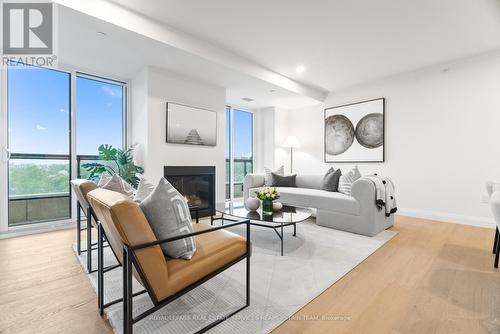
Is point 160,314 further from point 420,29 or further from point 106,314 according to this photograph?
point 420,29

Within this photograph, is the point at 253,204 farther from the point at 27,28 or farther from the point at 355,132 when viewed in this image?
the point at 27,28

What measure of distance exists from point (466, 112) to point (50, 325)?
5.57 meters

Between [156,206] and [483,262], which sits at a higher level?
[156,206]

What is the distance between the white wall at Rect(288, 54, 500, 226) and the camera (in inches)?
139

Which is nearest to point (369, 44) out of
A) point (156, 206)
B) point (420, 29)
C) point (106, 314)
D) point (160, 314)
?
point (420, 29)

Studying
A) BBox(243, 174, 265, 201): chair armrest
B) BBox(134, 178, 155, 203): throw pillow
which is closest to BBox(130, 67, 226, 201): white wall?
BBox(243, 174, 265, 201): chair armrest

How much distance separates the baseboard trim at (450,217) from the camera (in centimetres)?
350

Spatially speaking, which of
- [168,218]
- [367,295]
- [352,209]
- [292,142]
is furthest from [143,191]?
[292,142]

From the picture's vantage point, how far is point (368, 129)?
474 centimetres

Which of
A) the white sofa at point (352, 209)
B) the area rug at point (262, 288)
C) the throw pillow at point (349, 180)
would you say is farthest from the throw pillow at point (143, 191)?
the throw pillow at point (349, 180)

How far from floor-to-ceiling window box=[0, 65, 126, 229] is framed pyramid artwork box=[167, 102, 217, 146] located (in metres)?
1.24

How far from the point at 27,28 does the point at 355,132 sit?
543cm

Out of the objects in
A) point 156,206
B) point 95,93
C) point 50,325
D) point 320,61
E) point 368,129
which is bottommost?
point 50,325

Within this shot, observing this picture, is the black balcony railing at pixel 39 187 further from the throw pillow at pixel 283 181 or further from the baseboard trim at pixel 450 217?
the baseboard trim at pixel 450 217
